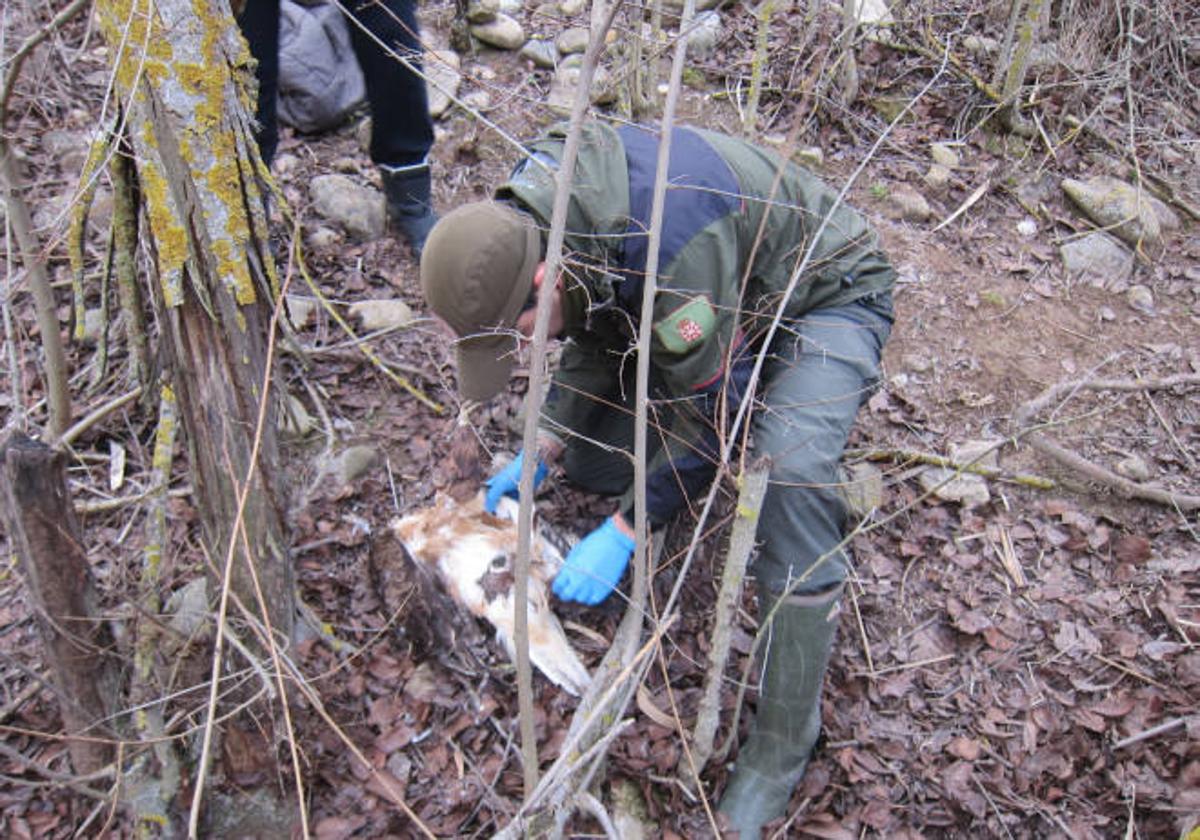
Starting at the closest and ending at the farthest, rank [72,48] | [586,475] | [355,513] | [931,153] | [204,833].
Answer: [204,833] → [355,513] → [586,475] → [72,48] → [931,153]

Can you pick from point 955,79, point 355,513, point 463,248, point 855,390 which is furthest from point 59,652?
point 955,79

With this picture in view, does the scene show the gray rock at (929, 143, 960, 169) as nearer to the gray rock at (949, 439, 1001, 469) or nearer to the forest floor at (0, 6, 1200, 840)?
the forest floor at (0, 6, 1200, 840)

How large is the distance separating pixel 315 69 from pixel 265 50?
1083 mm

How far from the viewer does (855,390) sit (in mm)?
2551

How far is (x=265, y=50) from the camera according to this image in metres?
3.08

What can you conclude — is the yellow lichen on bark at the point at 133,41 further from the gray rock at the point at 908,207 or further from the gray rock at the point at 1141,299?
the gray rock at the point at 1141,299

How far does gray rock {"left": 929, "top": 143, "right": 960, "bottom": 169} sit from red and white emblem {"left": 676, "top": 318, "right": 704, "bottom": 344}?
123 inches

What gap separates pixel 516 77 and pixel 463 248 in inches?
123

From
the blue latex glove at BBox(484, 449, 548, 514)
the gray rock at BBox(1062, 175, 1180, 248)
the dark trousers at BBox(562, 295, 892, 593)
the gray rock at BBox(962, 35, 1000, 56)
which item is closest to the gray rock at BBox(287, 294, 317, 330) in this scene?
the blue latex glove at BBox(484, 449, 548, 514)

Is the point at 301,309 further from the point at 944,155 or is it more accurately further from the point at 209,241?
the point at 944,155

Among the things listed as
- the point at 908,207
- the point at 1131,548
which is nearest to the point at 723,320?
the point at 1131,548

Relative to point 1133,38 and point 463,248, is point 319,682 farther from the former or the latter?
point 1133,38

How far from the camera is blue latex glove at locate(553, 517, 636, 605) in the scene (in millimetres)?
2721

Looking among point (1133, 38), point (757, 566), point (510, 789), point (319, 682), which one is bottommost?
point (510, 789)
